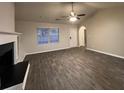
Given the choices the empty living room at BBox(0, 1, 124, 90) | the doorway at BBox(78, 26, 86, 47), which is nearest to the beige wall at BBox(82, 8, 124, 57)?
the empty living room at BBox(0, 1, 124, 90)

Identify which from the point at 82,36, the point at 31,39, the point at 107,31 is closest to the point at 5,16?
the point at 31,39

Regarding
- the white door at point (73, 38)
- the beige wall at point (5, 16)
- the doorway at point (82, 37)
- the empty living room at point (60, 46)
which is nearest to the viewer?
the beige wall at point (5, 16)

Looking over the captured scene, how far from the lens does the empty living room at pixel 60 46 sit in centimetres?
332

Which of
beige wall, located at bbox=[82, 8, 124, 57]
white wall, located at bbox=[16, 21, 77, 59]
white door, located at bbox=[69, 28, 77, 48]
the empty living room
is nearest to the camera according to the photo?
the empty living room

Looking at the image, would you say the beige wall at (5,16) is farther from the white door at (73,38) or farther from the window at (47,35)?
the white door at (73,38)

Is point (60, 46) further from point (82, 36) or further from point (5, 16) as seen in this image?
point (5, 16)

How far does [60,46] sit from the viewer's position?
396 inches

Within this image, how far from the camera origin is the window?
8695 mm

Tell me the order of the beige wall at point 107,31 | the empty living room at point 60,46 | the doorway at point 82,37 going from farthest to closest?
the doorway at point 82,37, the beige wall at point 107,31, the empty living room at point 60,46

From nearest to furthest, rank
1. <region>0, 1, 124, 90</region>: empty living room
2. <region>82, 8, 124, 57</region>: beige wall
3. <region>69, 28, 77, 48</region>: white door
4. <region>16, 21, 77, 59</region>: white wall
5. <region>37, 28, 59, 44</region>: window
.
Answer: <region>0, 1, 124, 90</region>: empty living room < <region>82, 8, 124, 57</region>: beige wall < <region>16, 21, 77, 59</region>: white wall < <region>37, 28, 59, 44</region>: window < <region>69, 28, 77, 48</region>: white door

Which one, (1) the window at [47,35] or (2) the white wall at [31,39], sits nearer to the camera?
(2) the white wall at [31,39]

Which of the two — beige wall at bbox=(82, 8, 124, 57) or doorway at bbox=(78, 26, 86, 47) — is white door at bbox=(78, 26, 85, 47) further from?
beige wall at bbox=(82, 8, 124, 57)

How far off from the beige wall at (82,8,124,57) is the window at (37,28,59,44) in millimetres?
2544

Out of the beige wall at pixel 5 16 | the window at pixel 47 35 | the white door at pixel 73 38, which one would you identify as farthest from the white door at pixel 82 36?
the beige wall at pixel 5 16
